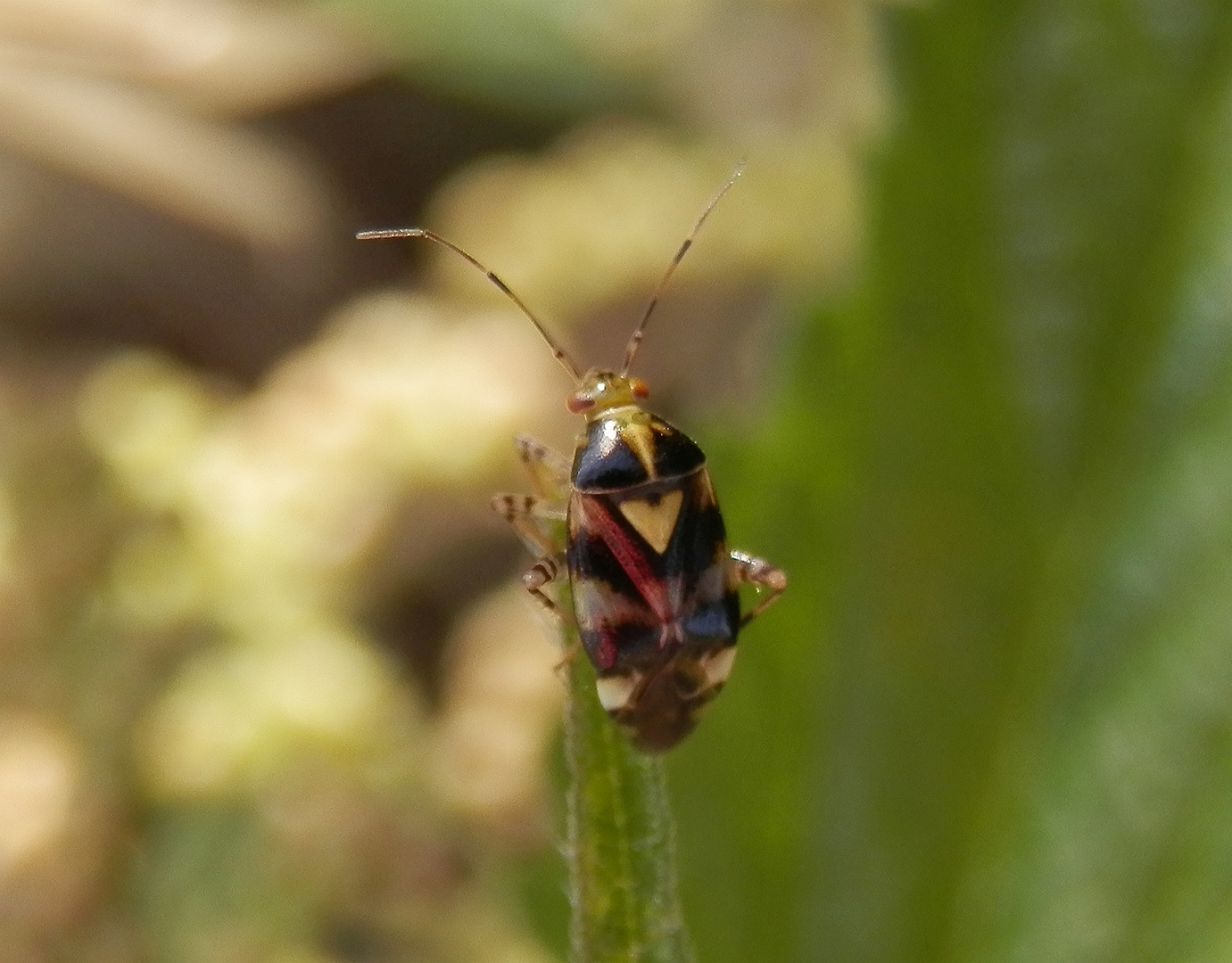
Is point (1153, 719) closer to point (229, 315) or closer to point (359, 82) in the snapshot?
point (229, 315)

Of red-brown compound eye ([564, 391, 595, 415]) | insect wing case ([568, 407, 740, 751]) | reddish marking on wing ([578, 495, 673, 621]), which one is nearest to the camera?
insect wing case ([568, 407, 740, 751])

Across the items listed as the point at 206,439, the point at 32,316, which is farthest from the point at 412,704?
the point at 32,316

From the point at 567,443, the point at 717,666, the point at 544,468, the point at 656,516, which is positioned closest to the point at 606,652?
the point at 717,666

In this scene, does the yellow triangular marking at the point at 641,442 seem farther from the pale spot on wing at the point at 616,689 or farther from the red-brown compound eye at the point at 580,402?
the pale spot on wing at the point at 616,689

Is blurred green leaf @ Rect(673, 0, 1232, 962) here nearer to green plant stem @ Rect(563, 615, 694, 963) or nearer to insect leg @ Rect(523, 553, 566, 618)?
insect leg @ Rect(523, 553, 566, 618)

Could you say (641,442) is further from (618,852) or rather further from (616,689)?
(618,852)

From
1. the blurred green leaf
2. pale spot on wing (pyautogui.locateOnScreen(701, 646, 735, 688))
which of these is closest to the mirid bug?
pale spot on wing (pyautogui.locateOnScreen(701, 646, 735, 688))
